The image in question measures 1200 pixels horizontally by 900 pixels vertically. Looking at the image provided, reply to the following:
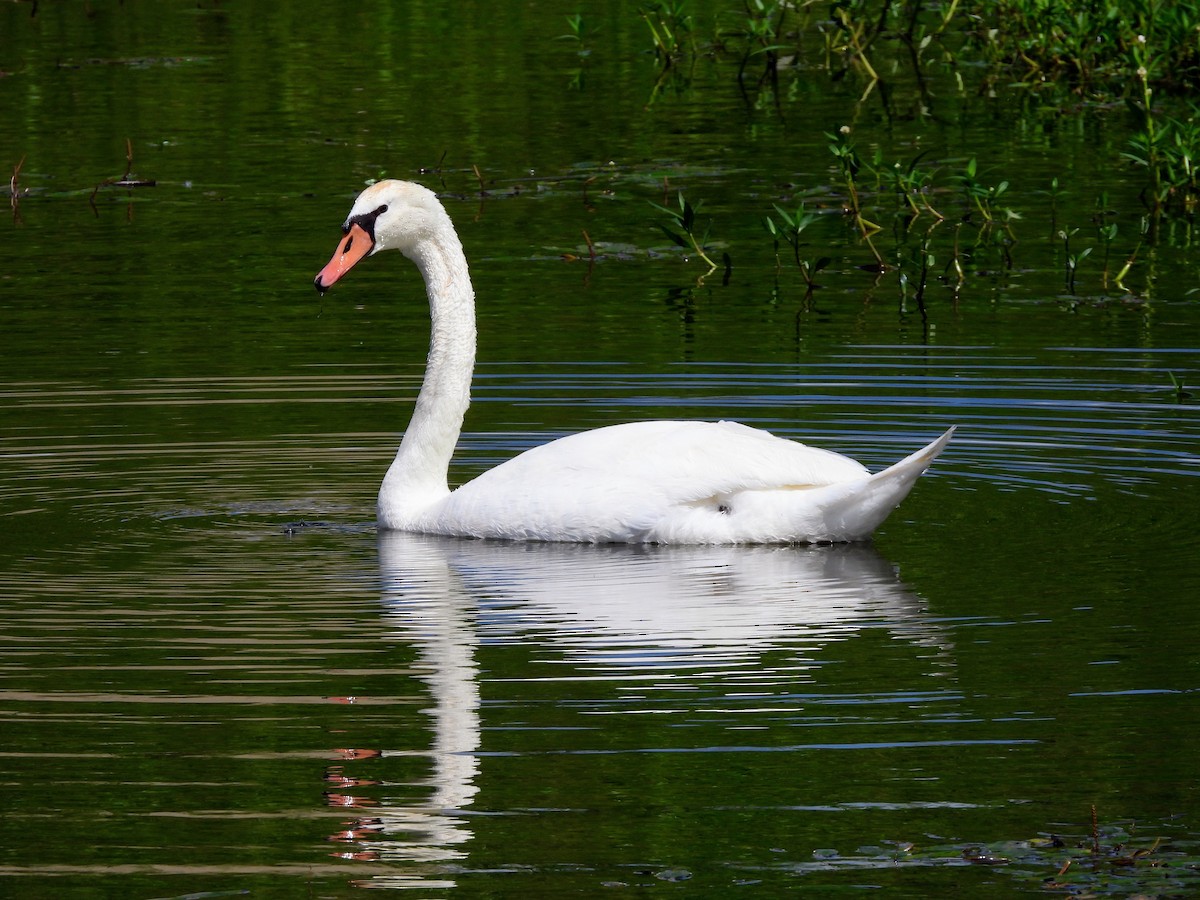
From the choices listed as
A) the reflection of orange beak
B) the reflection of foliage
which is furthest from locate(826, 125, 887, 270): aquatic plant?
the reflection of foliage

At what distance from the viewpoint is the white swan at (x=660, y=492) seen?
29.2 ft

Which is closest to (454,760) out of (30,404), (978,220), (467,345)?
(467,345)

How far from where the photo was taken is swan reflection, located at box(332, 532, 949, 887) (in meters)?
6.27

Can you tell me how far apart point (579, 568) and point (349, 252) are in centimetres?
192

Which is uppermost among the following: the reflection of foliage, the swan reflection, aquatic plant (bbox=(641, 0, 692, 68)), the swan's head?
aquatic plant (bbox=(641, 0, 692, 68))

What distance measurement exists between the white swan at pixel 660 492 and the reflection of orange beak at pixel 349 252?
0.01 meters

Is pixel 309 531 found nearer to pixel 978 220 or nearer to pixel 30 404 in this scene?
pixel 30 404

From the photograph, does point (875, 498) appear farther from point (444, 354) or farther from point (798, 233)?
point (798, 233)

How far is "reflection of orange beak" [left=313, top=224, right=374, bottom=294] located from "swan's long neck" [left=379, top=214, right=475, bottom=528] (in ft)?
0.86

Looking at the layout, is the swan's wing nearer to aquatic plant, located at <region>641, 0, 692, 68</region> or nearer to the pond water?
the pond water

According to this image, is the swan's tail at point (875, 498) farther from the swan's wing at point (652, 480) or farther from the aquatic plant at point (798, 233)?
the aquatic plant at point (798, 233)

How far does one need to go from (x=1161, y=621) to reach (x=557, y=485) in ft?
8.49

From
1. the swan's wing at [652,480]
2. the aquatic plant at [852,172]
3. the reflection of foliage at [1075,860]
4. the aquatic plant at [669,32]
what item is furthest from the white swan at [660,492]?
the aquatic plant at [669,32]

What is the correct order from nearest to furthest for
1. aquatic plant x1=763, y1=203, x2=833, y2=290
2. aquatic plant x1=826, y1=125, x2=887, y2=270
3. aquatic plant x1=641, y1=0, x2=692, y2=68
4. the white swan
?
the white swan, aquatic plant x1=763, y1=203, x2=833, y2=290, aquatic plant x1=826, y1=125, x2=887, y2=270, aquatic plant x1=641, y1=0, x2=692, y2=68
